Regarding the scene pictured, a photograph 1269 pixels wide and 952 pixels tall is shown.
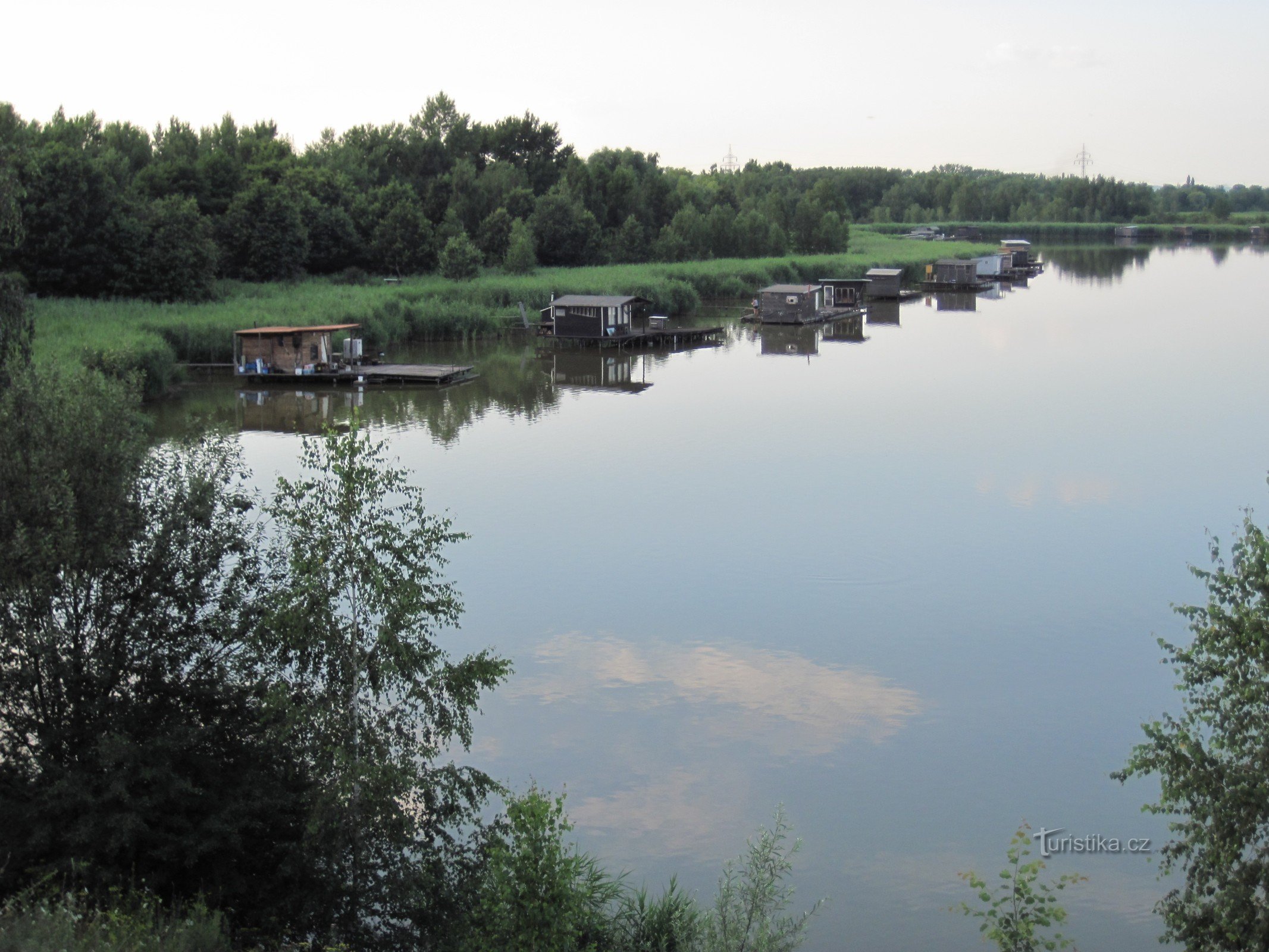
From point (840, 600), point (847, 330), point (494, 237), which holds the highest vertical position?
point (494, 237)

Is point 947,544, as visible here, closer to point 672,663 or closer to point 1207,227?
point 672,663

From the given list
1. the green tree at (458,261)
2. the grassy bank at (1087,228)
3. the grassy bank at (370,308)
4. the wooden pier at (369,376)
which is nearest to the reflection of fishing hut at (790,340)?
the grassy bank at (370,308)

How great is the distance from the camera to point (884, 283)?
84750 millimetres

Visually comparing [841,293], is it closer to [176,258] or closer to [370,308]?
[370,308]

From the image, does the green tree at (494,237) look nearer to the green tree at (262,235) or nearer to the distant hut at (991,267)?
the green tree at (262,235)

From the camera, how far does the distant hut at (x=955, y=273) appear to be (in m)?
93.2

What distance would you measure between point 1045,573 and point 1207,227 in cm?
16932

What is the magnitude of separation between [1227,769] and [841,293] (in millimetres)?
70425

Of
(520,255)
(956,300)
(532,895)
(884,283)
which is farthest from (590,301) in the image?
(532,895)

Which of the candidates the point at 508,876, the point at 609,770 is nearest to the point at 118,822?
the point at 508,876

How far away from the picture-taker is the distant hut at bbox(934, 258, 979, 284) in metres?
93.2

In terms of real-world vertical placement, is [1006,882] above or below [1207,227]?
below

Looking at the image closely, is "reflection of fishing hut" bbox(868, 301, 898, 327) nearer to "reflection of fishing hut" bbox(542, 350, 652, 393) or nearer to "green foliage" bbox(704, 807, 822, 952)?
"reflection of fishing hut" bbox(542, 350, 652, 393)

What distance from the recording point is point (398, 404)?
4162 centimetres
